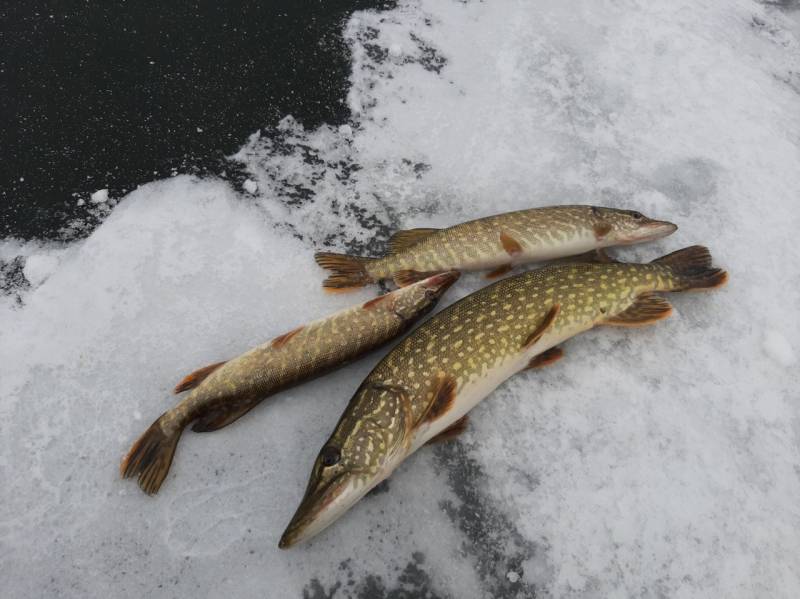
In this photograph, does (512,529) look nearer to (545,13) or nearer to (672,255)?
(672,255)

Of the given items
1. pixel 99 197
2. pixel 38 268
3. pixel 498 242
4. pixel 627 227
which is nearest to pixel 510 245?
pixel 498 242

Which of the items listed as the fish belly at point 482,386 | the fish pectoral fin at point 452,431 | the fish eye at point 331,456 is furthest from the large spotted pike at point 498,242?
the fish eye at point 331,456

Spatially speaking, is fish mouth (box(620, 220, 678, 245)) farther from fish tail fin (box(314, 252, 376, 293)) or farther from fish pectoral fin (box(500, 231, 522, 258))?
fish tail fin (box(314, 252, 376, 293))

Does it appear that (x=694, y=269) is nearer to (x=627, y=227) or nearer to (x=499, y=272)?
(x=627, y=227)

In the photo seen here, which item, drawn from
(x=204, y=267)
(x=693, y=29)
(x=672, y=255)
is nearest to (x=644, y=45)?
(x=693, y=29)

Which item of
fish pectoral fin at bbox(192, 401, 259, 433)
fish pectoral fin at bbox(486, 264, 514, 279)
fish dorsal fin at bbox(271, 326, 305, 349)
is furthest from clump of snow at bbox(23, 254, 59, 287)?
fish pectoral fin at bbox(486, 264, 514, 279)
